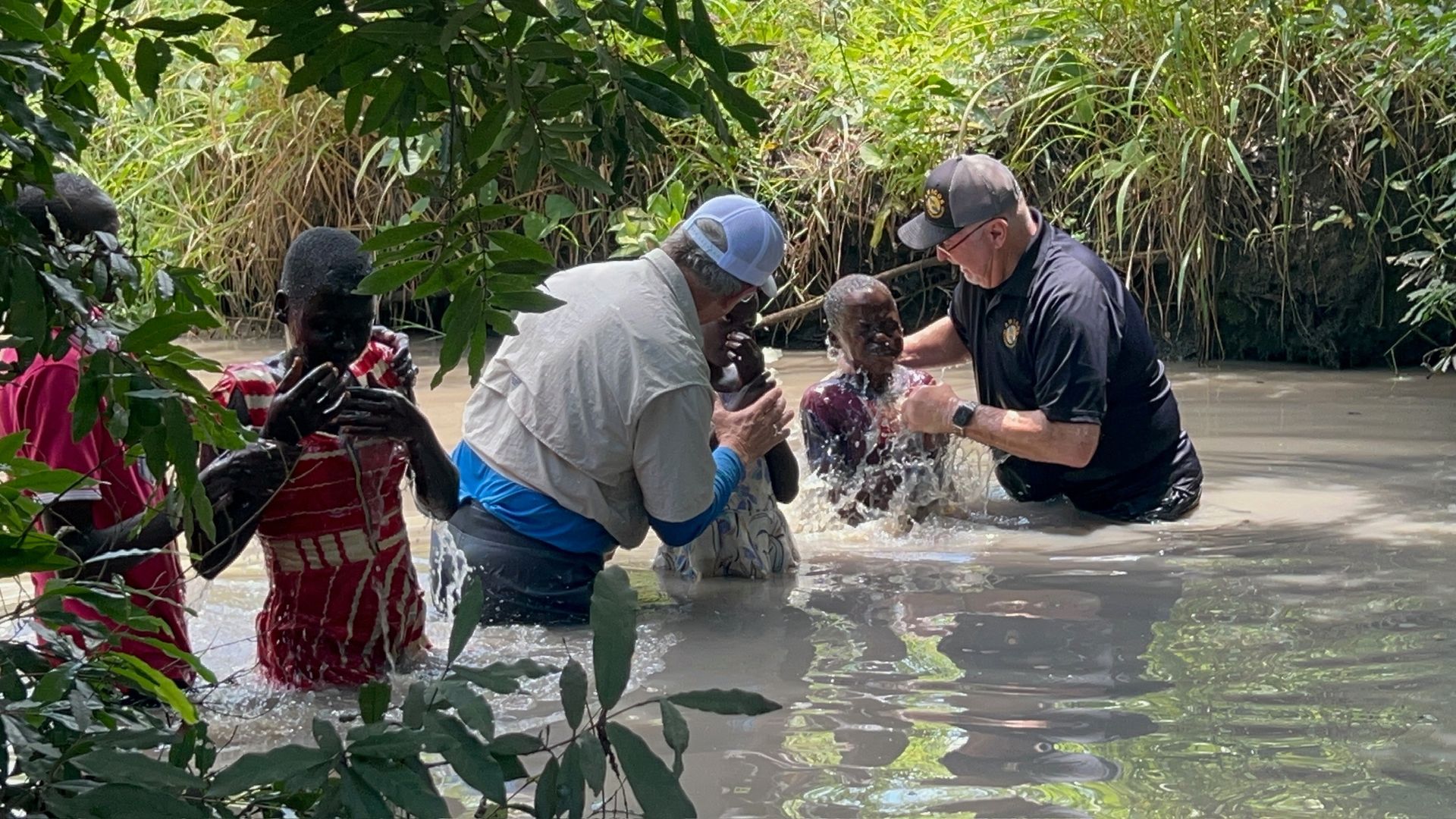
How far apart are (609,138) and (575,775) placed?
0.64 meters

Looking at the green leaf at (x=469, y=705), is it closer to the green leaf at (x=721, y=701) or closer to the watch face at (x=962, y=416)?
the green leaf at (x=721, y=701)

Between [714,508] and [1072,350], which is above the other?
[1072,350]

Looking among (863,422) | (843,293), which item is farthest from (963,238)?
(863,422)

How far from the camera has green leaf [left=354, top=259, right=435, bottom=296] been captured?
167cm

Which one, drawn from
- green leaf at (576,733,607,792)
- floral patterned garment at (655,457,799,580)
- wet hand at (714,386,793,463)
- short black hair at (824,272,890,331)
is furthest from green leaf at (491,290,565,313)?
short black hair at (824,272,890,331)

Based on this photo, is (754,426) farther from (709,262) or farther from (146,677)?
(146,677)

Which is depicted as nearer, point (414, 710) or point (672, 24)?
point (414, 710)

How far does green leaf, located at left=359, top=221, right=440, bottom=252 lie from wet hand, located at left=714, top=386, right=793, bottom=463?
2.98m

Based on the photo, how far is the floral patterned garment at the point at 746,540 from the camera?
4.95m

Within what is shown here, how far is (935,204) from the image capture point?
5840 millimetres

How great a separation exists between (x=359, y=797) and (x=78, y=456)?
1.96 m

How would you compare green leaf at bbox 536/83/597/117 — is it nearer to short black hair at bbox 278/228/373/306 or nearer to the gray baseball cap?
short black hair at bbox 278/228/373/306

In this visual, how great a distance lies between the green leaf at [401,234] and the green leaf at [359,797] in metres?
0.56

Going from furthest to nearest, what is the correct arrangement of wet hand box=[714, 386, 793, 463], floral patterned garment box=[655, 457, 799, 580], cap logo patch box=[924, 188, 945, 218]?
cap logo patch box=[924, 188, 945, 218], floral patterned garment box=[655, 457, 799, 580], wet hand box=[714, 386, 793, 463]
